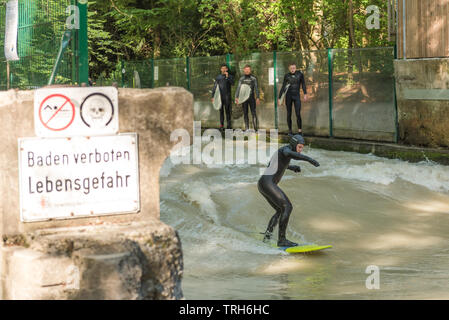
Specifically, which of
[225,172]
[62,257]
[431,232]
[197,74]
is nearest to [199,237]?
[431,232]

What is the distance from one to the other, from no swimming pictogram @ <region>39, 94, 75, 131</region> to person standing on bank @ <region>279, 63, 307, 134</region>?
15101mm

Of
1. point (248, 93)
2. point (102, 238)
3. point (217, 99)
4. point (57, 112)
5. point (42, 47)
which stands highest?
point (42, 47)

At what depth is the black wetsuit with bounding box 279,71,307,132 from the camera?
63.6ft

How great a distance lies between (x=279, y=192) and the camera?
35.8 feet

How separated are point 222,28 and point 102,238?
25731 mm

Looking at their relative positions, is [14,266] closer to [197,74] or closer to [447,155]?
[447,155]

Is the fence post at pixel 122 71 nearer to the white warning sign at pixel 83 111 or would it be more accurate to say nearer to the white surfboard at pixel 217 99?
the white surfboard at pixel 217 99

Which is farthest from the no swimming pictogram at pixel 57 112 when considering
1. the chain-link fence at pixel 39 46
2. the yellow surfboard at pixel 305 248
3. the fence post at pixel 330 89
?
the fence post at pixel 330 89

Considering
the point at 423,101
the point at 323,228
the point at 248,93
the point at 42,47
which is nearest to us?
the point at 42,47

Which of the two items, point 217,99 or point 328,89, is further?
point 217,99

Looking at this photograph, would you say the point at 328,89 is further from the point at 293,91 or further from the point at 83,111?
the point at 83,111

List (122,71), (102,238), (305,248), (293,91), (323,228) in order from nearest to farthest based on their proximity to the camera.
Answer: (102,238), (305,248), (323,228), (293,91), (122,71)

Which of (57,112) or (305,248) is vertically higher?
(57,112)

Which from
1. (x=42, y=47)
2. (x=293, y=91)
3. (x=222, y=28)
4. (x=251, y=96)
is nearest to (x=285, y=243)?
(x=42, y=47)
